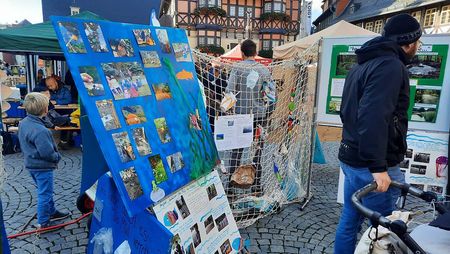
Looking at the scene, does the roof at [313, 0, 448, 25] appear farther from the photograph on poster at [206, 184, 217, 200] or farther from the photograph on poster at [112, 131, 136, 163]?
the photograph on poster at [112, 131, 136, 163]

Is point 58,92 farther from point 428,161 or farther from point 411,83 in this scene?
point 428,161

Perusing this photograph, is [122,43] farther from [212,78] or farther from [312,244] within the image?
[312,244]

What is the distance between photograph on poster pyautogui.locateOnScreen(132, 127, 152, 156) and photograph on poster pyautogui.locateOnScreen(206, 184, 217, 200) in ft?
1.99

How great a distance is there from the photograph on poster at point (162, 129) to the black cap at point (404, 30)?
1432 millimetres

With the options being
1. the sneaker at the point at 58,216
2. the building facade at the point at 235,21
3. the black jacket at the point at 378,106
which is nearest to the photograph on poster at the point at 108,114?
the black jacket at the point at 378,106

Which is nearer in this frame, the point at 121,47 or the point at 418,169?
the point at 121,47

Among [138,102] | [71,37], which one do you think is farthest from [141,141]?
[71,37]

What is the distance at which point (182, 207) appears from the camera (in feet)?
6.03

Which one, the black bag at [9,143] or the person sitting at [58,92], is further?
the person sitting at [58,92]

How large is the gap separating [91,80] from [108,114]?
0.60 feet

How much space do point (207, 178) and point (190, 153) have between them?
10.7 inches

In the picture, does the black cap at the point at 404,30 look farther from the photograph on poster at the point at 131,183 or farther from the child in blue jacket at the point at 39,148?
the child in blue jacket at the point at 39,148

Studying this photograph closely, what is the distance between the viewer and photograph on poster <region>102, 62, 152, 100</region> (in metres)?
1.56

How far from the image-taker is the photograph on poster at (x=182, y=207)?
5.96 ft
